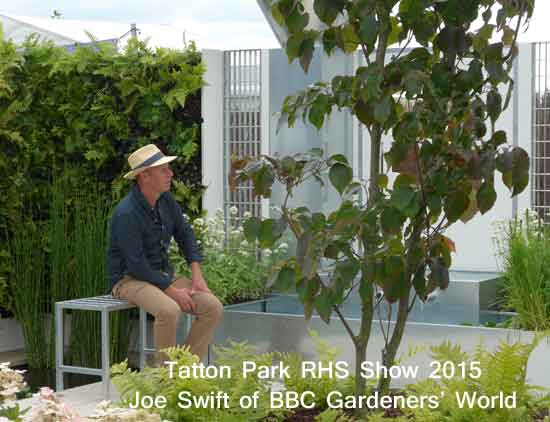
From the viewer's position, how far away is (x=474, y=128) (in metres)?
2.43

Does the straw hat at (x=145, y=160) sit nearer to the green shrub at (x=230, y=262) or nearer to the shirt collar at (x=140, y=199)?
the shirt collar at (x=140, y=199)

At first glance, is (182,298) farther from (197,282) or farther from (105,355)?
(105,355)

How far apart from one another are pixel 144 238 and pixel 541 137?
2.66 metres

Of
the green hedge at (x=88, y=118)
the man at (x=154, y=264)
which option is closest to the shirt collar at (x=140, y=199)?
the man at (x=154, y=264)

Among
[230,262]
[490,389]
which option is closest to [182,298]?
[230,262]

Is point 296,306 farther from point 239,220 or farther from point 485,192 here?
point 485,192

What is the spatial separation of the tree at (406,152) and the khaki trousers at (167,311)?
2.29 meters

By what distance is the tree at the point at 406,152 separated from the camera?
7.89 ft

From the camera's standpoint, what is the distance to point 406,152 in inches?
98.1

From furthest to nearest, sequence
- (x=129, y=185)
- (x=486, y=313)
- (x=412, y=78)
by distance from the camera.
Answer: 1. (x=129, y=185)
2. (x=486, y=313)
3. (x=412, y=78)

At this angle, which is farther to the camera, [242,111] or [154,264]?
[242,111]

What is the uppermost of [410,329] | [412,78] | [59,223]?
[412,78]

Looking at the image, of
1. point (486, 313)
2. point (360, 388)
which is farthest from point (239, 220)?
point (360, 388)

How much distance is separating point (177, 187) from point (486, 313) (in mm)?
2146
